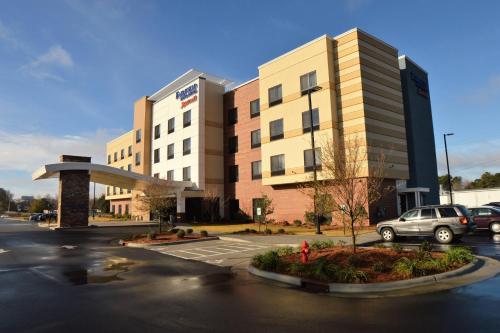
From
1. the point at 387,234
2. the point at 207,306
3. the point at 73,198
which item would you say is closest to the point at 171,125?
the point at 73,198

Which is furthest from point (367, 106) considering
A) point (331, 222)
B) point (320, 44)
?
point (331, 222)

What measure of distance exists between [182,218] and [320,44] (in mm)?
24808

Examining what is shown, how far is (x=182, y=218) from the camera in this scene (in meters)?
42.9

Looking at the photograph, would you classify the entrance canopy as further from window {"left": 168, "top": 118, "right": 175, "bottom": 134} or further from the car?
the car

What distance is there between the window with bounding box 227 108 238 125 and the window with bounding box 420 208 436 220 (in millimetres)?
27645

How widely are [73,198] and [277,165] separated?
19.5m

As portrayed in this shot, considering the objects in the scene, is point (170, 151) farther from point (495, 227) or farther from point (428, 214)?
point (495, 227)

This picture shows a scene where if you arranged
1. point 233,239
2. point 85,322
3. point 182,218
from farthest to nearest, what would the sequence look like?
point 182,218 < point 233,239 < point 85,322

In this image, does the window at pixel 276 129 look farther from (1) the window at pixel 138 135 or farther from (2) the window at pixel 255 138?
(1) the window at pixel 138 135

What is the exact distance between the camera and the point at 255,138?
1570 inches

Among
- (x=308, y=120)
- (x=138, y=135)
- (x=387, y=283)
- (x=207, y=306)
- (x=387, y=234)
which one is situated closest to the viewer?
(x=207, y=306)

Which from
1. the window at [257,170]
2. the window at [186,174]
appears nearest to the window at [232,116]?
the window at [257,170]

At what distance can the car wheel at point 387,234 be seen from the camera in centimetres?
1920

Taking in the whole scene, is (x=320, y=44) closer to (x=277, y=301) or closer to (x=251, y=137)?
(x=251, y=137)
